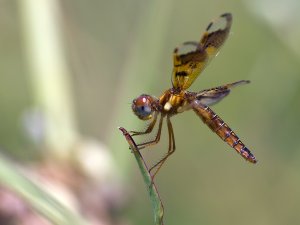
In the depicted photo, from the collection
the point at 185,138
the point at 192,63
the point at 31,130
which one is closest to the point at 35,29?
the point at 31,130

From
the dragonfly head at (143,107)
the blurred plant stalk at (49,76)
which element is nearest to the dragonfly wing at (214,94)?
the dragonfly head at (143,107)

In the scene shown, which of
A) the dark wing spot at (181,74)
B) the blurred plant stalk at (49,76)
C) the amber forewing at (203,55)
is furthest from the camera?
the blurred plant stalk at (49,76)

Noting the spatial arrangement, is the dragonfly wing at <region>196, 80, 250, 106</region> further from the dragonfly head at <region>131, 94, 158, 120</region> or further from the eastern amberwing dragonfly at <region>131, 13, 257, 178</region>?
the dragonfly head at <region>131, 94, 158, 120</region>

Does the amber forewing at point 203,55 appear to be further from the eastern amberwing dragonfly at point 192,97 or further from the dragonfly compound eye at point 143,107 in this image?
the dragonfly compound eye at point 143,107

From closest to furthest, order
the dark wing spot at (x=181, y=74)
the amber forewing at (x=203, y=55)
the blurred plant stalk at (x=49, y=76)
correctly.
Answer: the amber forewing at (x=203, y=55)
the dark wing spot at (x=181, y=74)
the blurred plant stalk at (x=49, y=76)

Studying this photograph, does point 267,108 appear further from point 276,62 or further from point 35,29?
point 35,29

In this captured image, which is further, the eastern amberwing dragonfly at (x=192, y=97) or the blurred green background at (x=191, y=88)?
the blurred green background at (x=191, y=88)

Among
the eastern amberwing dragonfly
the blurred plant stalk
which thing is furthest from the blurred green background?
the eastern amberwing dragonfly
